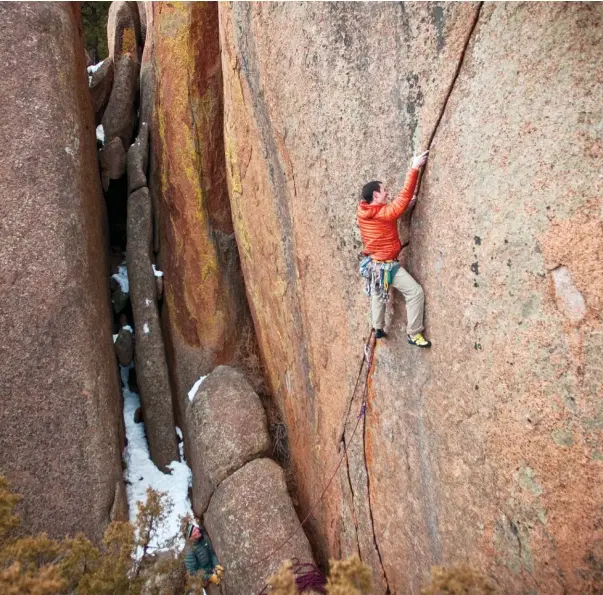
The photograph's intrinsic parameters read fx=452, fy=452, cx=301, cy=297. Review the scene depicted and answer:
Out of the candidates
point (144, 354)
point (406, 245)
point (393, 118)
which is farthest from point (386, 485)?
point (144, 354)

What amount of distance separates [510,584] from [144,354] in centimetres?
814

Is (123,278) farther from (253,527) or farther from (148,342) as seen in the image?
(253,527)

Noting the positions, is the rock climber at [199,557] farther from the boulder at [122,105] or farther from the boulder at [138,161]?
the boulder at [122,105]

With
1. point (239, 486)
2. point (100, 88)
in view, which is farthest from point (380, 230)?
point (100, 88)

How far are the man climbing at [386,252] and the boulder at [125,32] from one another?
1145 cm

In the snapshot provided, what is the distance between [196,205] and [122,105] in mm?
4012

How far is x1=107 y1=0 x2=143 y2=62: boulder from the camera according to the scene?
43.1ft

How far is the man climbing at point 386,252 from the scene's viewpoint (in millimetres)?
4617

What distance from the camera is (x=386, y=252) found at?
188 inches

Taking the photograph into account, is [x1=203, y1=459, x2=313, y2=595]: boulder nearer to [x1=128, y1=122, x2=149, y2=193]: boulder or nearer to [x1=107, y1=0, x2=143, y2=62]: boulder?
[x1=128, y1=122, x2=149, y2=193]: boulder

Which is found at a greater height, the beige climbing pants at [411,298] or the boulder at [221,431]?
the beige climbing pants at [411,298]

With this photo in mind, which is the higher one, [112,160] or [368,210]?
[112,160]

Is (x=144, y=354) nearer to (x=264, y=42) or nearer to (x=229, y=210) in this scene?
(x=229, y=210)

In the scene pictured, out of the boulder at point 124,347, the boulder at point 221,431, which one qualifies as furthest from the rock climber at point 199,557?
the boulder at point 124,347
